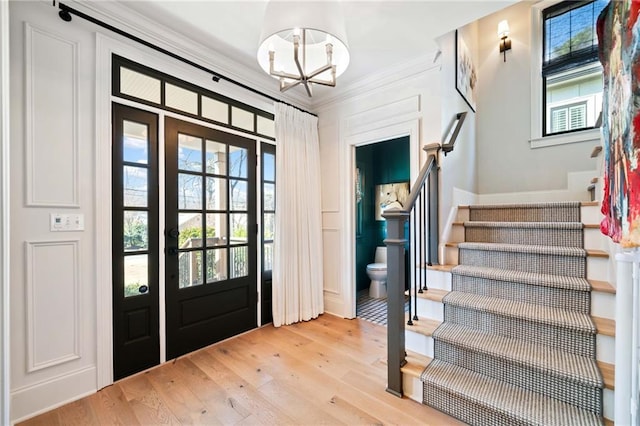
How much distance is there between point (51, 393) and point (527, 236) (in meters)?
3.52

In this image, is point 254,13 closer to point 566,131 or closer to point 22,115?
point 22,115

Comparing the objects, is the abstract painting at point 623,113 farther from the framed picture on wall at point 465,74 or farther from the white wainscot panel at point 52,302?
the white wainscot panel at point 52,302

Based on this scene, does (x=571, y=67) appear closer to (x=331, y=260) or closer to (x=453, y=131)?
(x=453, y=131)

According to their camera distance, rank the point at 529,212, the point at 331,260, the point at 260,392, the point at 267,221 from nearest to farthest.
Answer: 1. the point at 260,392
2. the point at 529,212
3. the point at 267,221
4. the point at 331,260

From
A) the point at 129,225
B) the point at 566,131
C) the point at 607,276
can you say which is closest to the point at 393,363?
the point at 607,276

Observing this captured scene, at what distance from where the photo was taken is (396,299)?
5.80ft

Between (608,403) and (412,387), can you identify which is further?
(412,387)

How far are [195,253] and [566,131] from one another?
14.0 ft

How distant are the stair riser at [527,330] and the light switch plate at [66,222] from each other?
259 centimetres

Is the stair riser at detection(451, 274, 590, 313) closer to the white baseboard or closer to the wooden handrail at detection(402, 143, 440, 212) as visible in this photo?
the wooden handrail at detection(402, 143, 440, 212)

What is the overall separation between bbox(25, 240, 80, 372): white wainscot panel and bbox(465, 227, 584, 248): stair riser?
123 inches

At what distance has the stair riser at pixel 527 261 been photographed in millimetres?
1816

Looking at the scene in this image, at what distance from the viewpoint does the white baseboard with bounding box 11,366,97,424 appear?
5.30ft

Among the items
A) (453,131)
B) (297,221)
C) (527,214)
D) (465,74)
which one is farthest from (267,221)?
(465,74)
